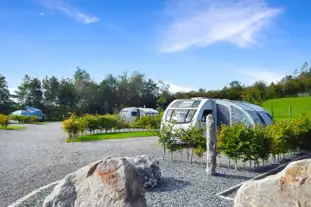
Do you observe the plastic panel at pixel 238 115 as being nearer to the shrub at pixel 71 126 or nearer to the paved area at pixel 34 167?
the paved area at pixel 34 167

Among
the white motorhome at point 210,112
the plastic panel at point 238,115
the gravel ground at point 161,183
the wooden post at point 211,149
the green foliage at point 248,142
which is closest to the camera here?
the gravel ground at point 161,183

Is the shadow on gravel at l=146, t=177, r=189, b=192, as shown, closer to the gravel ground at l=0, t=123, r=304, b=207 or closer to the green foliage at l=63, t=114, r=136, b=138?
the gravel ground at l=0, t=123, r=304, b=207

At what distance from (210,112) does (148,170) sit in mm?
7474

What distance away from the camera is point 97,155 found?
9656 millimetres

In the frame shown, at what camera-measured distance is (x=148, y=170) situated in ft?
18.5

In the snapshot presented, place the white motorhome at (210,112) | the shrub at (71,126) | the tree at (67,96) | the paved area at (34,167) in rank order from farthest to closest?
1. the tree at (67,96)
2. the shrub at (71,126)
3. the white motorhome at (210,112)
4. the paved area at (34,167)

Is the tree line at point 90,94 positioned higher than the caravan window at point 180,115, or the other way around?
the tree line at point 90,94

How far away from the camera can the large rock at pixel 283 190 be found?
3.15 m

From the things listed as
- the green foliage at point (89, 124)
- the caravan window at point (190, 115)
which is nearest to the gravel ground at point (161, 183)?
the caravan window at point (190, 115)

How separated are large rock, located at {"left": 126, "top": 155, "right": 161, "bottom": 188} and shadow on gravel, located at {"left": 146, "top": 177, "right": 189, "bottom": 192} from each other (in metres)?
0.12

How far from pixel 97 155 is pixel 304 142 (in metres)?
7.15

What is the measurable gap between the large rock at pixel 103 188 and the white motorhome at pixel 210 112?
28.4ft

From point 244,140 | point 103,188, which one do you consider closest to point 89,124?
point 244,140

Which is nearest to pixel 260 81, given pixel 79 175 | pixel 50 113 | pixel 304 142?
pixel 50 113
